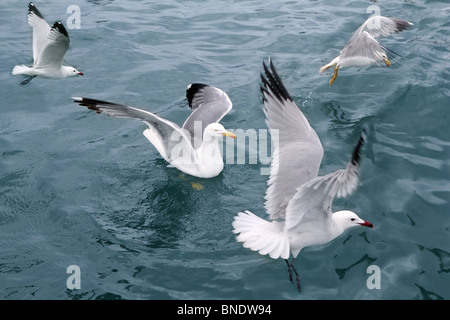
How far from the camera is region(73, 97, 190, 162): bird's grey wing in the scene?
5297 millimetres

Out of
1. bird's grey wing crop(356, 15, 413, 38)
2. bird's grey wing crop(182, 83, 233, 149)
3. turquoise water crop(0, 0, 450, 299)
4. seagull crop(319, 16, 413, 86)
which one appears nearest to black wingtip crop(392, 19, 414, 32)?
bird's grey wing crop(356, 15, 413, 38)

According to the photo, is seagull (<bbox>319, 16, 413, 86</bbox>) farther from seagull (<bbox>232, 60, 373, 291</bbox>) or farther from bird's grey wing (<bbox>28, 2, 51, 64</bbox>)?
bird's grey wing (<bbox>28, 2, 51, 64</bbox>)

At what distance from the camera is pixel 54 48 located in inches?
314

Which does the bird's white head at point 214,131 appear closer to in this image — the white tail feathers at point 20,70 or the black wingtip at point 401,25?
the white tail feathers at point 20,70

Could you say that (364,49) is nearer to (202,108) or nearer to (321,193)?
(202,108)

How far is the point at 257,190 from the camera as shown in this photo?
6207mm

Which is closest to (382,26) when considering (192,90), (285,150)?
(192,90)

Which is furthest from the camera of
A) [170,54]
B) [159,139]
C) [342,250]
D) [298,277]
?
[170,54]

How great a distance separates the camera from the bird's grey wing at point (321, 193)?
3.69 metres

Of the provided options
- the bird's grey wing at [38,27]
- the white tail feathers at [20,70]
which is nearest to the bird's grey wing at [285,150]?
the bird's grey wing at [38,27]

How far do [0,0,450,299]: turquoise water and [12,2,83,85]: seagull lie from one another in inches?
15.5
